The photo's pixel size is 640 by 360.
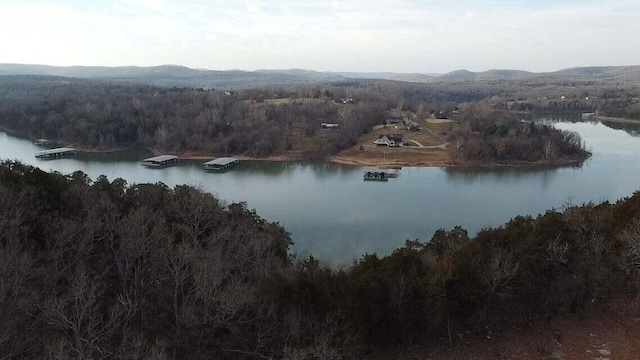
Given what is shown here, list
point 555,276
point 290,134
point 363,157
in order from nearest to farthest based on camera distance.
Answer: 1. point 555,276
2. point 363,157
3. point 290,134

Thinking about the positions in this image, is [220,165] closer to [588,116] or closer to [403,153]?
[403,153]

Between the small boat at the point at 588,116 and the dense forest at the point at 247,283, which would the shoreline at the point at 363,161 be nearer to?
the dense forest at the point at 247,283

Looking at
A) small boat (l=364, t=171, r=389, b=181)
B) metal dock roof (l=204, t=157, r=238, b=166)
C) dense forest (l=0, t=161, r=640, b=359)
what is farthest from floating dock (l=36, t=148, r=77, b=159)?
dense forest (l=0, t=161, r=640, b=359)

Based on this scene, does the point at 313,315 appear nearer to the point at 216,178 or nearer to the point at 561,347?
the point at 561,347

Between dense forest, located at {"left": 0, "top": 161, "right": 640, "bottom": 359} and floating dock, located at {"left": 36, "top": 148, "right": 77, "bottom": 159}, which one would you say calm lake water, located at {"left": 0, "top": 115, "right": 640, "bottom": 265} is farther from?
dense forest, located at {"left": 0, "top": 161, "right": 640, "bottom": 359}

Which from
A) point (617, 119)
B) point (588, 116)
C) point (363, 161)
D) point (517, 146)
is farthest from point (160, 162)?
point (588, 116)

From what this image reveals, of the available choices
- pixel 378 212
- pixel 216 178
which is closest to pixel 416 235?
pixel 378 212

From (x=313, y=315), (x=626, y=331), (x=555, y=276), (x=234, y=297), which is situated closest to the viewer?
(x=234, y=297)
